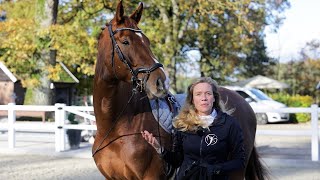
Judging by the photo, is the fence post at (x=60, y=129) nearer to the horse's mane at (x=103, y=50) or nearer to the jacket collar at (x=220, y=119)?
the horse's mane at (x=103, y=50)

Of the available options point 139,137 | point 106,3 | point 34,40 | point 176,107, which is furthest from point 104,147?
point 106,3

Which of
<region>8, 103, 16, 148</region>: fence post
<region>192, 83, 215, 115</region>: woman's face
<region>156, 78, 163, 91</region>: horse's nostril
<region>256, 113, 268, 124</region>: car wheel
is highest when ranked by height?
<region>156, 78, 163, 91</region>: horse's nostril

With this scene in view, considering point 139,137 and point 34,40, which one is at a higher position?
point 34,40

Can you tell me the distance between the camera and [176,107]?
4715 millimetres

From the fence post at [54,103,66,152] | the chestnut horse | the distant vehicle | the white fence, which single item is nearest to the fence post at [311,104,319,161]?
the white fence

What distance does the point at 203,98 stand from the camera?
3.31m

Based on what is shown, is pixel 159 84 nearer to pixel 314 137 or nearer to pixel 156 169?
pixel 156 169

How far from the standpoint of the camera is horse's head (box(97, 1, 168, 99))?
12.4 feet

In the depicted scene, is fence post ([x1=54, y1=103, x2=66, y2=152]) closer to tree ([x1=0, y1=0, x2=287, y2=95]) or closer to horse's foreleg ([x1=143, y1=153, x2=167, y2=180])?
tree ([x1=0, y1=0, x2=287, y2=95])

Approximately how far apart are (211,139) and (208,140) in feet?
0.07

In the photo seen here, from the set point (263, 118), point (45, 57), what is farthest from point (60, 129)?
point (263, 118)

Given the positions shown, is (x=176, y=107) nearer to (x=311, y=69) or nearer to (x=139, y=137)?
(x=139, y=137)

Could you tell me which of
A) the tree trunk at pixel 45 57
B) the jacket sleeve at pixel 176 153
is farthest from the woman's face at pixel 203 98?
the tree trunk at pixel 45 57

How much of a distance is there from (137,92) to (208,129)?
116cm
